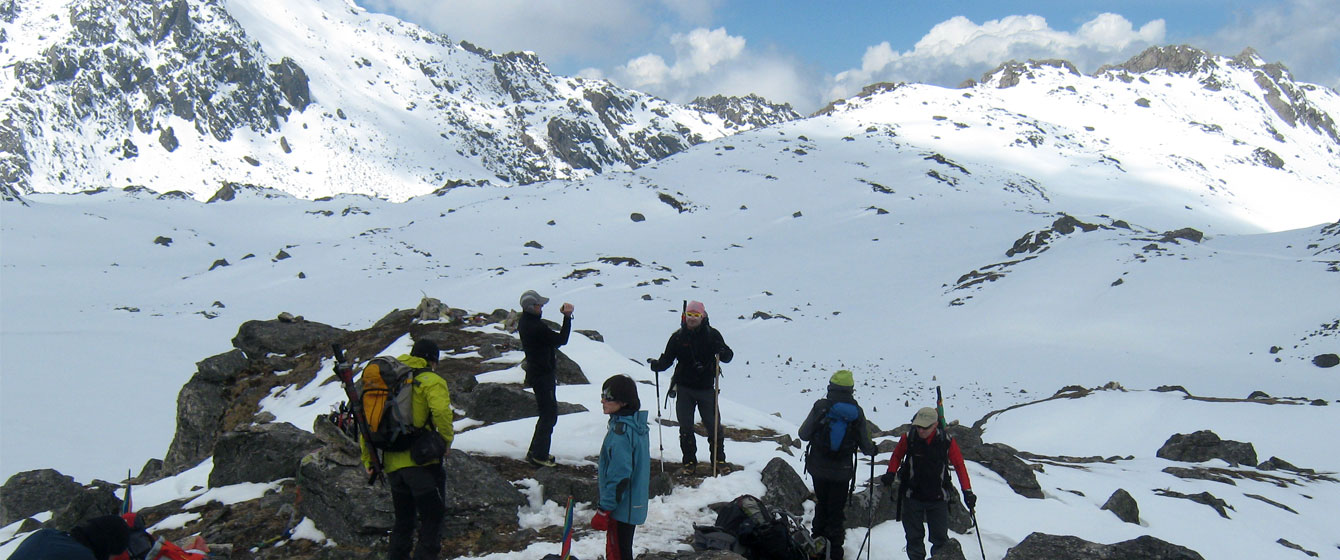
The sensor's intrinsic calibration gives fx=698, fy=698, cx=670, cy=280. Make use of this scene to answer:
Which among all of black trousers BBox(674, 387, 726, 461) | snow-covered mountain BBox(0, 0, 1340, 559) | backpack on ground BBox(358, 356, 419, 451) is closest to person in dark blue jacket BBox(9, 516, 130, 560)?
backpack on ground BBox(358, 356, 419, 451)

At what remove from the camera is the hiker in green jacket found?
234 inches

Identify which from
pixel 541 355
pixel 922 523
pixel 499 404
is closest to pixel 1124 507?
pixel 922 523

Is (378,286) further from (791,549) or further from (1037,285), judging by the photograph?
(791,549)

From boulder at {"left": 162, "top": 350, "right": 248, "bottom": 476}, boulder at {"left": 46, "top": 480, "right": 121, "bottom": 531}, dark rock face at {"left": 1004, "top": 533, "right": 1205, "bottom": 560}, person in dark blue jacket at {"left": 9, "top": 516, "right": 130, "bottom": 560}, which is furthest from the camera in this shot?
boulder at {"left": 162, "top": 350, "right": 248, "bottom": 476}

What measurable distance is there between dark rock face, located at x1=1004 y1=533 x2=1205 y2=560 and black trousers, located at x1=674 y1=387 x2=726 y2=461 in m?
3.74

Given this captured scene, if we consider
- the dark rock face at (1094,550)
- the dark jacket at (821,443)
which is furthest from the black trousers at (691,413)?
the dark rock face at (1094,550)

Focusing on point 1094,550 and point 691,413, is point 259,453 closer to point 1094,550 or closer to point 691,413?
point 691,413

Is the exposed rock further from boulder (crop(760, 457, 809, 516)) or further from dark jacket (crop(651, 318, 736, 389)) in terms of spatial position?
dark jacket (crop(651, 318, 736, 389))

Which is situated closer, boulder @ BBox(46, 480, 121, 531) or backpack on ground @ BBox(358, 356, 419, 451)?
backpack on ground @ BBox(358, 356, 419, 451)

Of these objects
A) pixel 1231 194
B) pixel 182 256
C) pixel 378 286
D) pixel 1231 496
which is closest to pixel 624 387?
pixel 1231 496

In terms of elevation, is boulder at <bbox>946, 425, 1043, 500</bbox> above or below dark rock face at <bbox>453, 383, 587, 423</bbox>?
below

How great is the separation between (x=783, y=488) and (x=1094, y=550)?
3.37 meters

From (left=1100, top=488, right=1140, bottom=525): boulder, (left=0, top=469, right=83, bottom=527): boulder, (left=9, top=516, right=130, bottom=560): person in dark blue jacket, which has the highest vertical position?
(left=9, top=516, right=130, bottom=560): person in dark blue jacket

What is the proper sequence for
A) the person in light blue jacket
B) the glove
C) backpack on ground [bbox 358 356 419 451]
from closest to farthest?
backpack on ground [bbox 358 356 419 451], the glove, the person in light blue jacket
